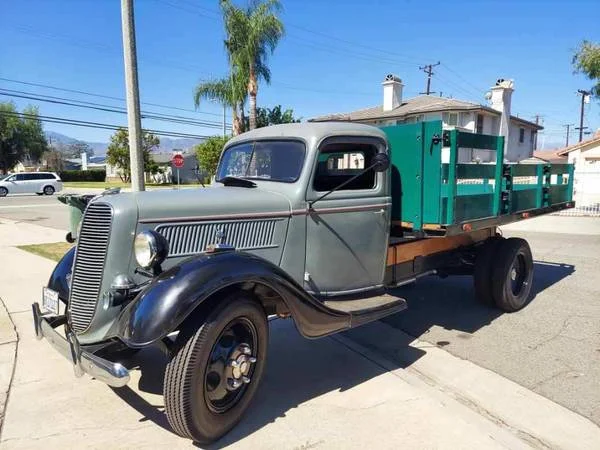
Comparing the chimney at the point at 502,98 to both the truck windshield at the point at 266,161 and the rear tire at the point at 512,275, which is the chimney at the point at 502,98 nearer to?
the rear tire at the point at 512,275

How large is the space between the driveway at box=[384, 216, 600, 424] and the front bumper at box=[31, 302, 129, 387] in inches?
117

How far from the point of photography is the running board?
3.64 meters

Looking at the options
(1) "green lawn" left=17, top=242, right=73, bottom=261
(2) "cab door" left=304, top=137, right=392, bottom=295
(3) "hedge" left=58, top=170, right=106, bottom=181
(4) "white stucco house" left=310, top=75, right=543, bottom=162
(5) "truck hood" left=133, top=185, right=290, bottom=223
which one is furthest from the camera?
(3) "hedge" left=58, top=170, right=106, bottom=181

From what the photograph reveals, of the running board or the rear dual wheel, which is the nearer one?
the running board

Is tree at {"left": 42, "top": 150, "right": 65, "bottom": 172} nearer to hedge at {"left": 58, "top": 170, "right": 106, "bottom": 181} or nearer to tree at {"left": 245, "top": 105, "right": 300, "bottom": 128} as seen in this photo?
hedge at {"left": 58, "top": 170, "right": 106, "bottom": 181}

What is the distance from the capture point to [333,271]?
12.7ft

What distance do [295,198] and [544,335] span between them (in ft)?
10.0

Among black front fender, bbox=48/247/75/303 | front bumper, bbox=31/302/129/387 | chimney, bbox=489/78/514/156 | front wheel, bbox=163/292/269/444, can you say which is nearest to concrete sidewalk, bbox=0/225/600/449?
front wheel, bbox=163/292/269/444

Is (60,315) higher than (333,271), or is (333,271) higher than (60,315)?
(333,271)

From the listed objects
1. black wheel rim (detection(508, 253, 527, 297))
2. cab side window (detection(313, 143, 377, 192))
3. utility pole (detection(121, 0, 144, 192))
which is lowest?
black wheel rim (detection(508, 253, 527, 297))

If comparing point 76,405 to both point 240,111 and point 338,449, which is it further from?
point 240,111

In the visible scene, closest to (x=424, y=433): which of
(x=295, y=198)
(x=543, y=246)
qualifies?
(x=295, y=198)

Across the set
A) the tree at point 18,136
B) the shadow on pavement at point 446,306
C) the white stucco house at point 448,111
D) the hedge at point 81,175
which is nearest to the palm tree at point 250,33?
the white stucco house at point 448,111

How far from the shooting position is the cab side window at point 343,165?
3.87 m
